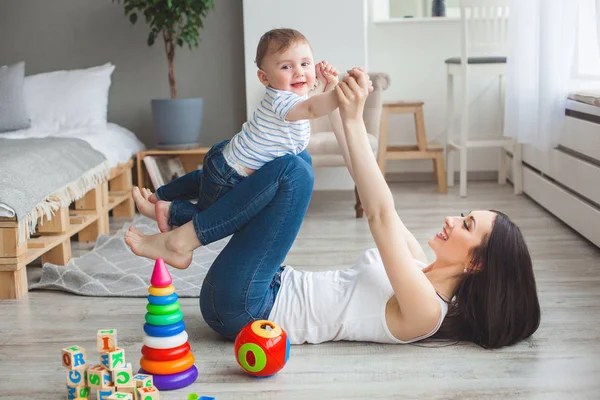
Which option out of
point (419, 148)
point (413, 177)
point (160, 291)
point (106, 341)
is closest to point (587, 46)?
point (419, 148)

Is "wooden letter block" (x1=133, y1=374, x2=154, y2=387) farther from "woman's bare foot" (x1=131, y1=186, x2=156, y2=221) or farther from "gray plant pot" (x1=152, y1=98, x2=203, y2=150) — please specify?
"gray plant pot" (x1=152, y1=98, x2=203, y2=150)

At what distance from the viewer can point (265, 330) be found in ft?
6.18

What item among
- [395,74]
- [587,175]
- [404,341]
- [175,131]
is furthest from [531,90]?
[404,341]

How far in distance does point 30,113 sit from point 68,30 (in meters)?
0.83

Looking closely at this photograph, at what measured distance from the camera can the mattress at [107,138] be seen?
12.4ft

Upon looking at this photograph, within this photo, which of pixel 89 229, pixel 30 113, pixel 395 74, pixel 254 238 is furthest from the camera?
pixel 395 74

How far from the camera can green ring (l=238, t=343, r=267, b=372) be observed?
6.06ft

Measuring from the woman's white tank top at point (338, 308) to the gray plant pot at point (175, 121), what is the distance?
2.35 meters

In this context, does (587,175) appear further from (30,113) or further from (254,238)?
(30,113)

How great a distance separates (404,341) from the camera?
2.08m

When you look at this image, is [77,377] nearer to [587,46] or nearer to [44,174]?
[44,174]

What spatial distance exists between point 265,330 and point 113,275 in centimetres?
115

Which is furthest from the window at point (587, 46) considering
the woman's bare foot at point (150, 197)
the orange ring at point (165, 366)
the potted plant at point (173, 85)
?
the orange ring at point (165, 366)

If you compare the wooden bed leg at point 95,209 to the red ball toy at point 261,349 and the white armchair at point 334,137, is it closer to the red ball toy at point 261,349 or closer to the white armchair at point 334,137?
the white armchair at point 334,137
